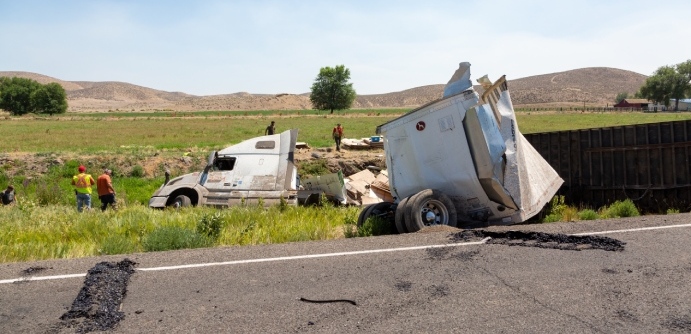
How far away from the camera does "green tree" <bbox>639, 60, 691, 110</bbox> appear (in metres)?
121

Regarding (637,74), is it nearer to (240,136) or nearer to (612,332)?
(240,136)

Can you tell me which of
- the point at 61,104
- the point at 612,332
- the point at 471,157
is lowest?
the point at 612,332

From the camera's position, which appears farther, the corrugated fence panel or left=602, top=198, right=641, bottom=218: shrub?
the corrugated fence panel

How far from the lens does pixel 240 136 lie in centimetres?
4544

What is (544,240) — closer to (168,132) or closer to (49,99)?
(168,132)

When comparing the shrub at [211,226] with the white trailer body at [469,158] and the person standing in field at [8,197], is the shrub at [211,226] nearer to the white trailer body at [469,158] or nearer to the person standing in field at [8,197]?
the white trailer body at [469,158]

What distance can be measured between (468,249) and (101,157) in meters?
24.4

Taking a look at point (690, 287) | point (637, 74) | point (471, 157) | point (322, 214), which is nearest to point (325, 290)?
point (690, 287)

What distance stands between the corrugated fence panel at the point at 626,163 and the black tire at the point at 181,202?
8.84 m

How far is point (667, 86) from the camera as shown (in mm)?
121062

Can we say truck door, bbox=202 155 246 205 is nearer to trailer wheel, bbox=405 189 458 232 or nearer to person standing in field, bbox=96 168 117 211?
person standing in field, bbox=96 168 117 211

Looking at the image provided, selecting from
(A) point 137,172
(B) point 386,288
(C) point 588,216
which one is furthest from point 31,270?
(A) point 137,172

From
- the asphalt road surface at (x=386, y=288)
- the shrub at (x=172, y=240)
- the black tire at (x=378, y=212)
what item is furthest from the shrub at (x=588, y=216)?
the shrub at (x=172, y=240)

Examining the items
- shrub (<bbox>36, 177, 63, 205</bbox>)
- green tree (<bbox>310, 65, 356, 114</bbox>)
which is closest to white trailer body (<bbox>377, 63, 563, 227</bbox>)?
shrub (<bbox>36, 177, 63, 205</bbox>)
